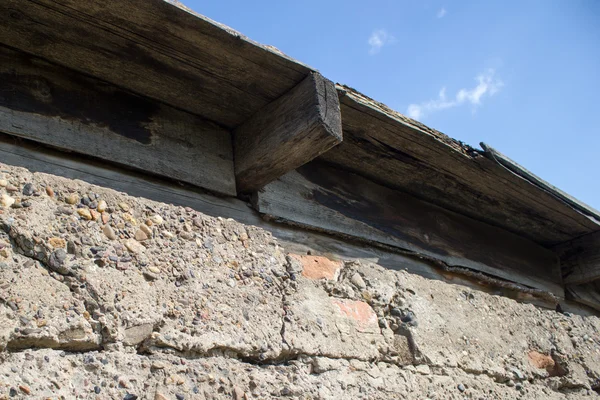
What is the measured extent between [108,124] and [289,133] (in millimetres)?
526

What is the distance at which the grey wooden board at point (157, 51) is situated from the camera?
1535mm

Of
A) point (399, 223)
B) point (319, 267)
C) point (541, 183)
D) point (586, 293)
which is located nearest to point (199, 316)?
point (319, 267)

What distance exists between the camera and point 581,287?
10.5 ft

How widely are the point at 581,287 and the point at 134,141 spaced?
2.52 metres

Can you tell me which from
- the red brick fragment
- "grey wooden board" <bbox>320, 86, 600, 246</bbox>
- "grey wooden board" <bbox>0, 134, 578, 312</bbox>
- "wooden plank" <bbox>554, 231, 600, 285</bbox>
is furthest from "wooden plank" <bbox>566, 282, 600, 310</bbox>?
the red brick fragment

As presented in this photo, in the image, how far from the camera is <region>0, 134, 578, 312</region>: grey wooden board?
1557 mm

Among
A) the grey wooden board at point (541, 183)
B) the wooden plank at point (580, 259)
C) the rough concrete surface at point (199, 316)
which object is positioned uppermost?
the grey wooden board at point (541, 183)

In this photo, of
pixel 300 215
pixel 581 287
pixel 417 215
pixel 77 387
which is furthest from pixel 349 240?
pixel 581 287

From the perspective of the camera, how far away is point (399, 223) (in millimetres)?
2480

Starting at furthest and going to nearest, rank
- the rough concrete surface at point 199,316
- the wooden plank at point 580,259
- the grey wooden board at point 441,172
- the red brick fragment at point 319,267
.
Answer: the wooden plank at point 580,259 < the grey wooden board at point 441,172 < the red brick fragment at point 319,267 < the rough concrete surface at point 199,316

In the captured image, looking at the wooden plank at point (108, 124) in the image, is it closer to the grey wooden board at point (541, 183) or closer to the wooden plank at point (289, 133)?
the wooden plank at point (289, 133)

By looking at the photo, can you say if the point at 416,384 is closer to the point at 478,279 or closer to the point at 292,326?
the point at 292,326

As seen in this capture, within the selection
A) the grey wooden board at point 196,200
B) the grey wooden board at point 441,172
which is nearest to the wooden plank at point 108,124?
the grey wooden board at point 196,200

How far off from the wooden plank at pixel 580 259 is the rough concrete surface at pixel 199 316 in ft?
3.12
